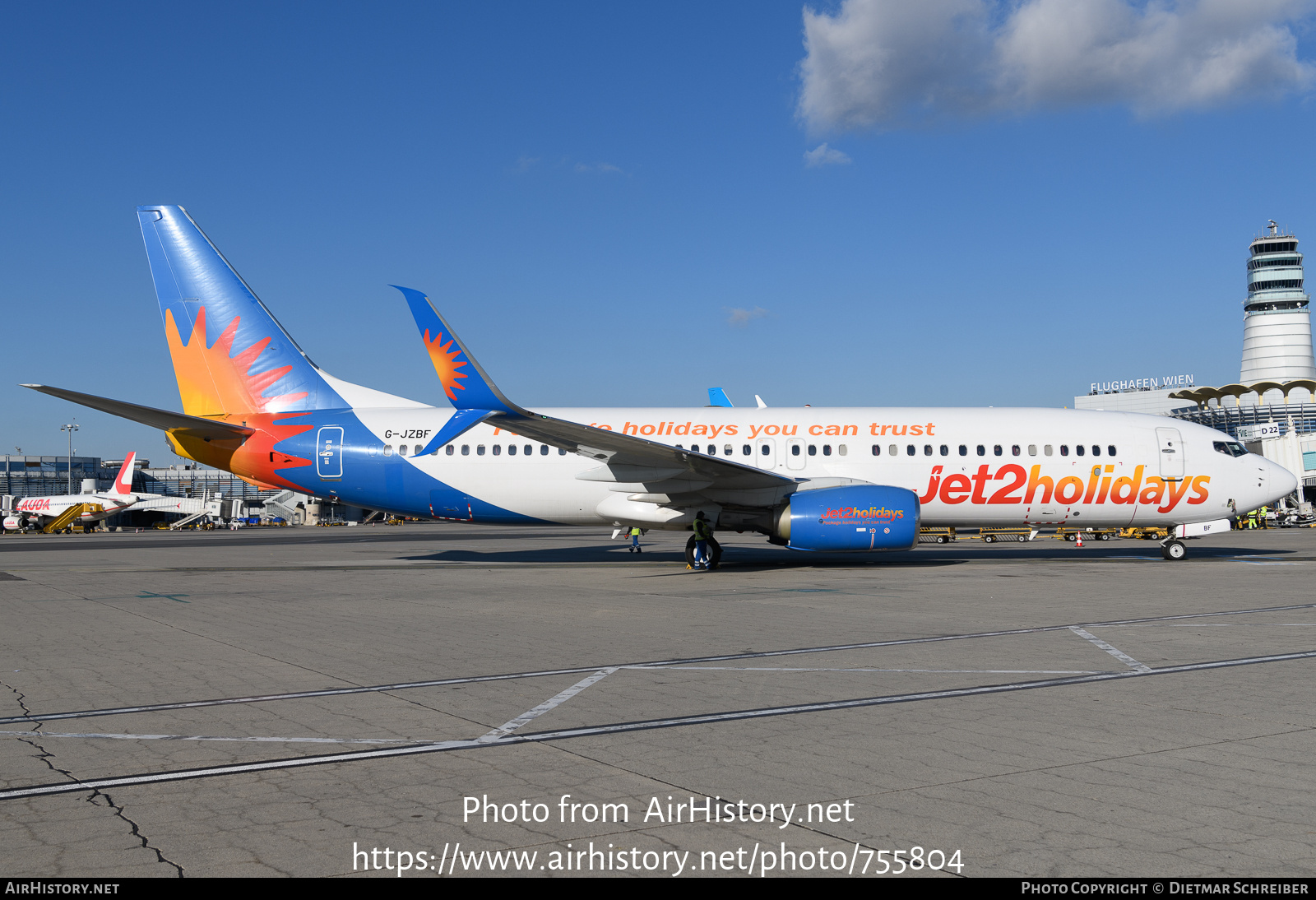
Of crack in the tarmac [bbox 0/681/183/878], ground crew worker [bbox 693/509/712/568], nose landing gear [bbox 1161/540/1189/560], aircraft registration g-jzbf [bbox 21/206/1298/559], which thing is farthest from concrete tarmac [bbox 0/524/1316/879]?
nose landing gear [bbox 1161/540/1189/560]

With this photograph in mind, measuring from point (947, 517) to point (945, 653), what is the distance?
13529 millimetres

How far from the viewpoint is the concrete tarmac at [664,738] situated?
419 cm

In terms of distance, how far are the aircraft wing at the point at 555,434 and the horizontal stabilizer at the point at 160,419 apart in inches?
253

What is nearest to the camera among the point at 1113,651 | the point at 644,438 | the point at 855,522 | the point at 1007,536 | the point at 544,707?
the point at 544,707

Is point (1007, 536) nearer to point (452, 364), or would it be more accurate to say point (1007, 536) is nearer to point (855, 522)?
point (855, 522)

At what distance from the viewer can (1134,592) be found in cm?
1555

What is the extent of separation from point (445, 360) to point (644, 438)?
6.43 meters

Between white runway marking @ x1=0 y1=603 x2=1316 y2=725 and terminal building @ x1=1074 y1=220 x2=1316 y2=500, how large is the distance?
59.2m

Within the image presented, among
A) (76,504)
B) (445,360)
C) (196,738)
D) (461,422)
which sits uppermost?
(445,360)

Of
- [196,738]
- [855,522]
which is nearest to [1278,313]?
[855,522]

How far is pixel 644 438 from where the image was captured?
21.8 metres

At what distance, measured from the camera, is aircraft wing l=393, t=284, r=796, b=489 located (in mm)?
16484

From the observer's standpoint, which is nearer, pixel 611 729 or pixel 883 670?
pixel 611 729

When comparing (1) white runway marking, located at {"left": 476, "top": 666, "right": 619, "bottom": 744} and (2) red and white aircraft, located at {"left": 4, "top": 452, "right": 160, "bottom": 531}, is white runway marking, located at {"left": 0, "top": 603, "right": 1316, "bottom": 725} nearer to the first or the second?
(1) white runway marking, located at {"left": 476, "top": 666, "right": 619, "bottom": 744}
